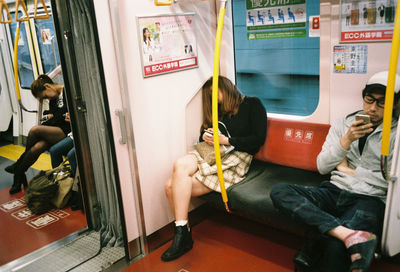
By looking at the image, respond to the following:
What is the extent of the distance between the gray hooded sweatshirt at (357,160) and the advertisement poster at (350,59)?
0.38m

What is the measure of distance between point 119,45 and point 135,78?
298mm

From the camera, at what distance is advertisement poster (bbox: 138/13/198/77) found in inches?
122

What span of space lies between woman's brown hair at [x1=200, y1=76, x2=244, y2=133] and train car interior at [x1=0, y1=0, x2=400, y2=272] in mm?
126

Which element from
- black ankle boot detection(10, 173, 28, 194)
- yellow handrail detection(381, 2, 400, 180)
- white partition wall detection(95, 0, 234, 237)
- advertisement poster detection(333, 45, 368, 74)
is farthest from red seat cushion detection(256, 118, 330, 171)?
black ankle boot detection(10, 173, 28, 194)

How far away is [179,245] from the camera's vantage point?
3.21 meters

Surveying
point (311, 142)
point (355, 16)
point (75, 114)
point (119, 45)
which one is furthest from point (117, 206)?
point (355, 16)

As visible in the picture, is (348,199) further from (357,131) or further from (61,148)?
(61,148)

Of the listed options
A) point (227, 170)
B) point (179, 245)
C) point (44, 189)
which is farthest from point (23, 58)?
point (179, 245)

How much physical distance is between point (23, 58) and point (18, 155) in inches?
59.3

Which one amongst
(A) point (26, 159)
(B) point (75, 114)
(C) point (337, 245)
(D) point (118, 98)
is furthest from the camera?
(A) point (26, 159)

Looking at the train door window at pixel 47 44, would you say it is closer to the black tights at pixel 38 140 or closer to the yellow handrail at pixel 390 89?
the black tights at pixel 38 140

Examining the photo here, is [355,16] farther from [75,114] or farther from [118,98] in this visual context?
[75,114]

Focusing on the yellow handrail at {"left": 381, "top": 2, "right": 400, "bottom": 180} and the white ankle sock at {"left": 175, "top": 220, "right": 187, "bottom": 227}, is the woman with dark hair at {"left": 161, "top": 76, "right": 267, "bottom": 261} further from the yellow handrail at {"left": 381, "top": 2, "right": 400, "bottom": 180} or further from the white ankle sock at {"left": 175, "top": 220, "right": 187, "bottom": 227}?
the yellow handrail at {"left": 381, "top": 2, "right": 400, "bottom": 180}

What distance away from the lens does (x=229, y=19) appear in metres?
3.68
